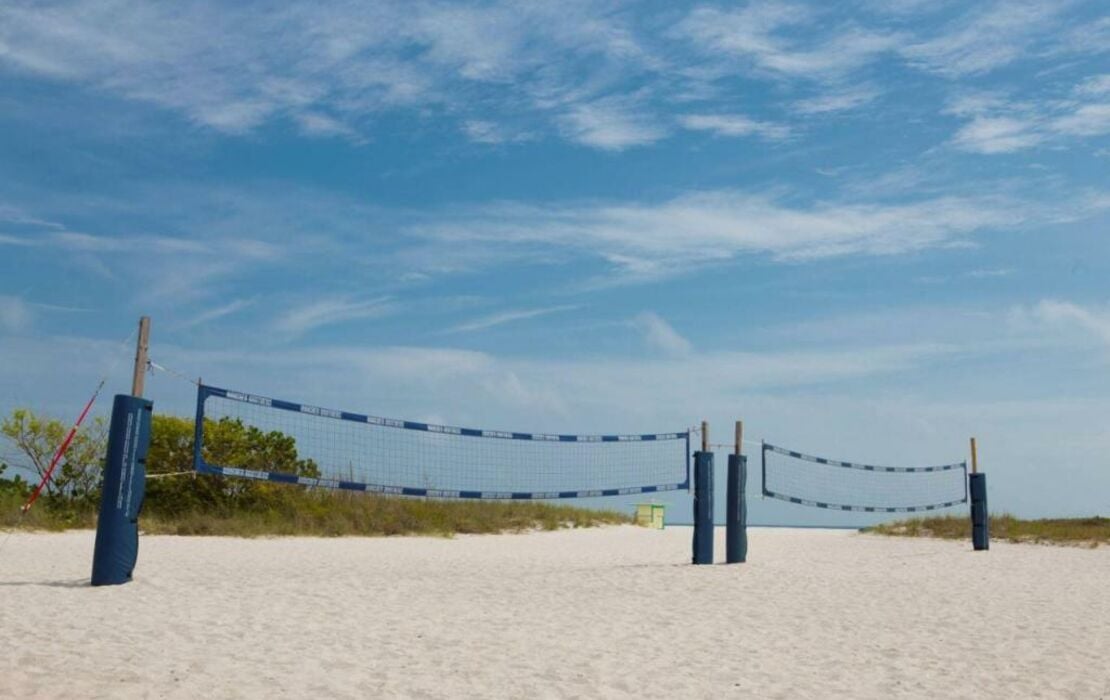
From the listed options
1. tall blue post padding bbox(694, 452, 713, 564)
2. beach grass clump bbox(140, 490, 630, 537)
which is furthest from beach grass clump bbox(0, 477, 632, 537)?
tall blue post padding bbox(694, 452, 713, 564)

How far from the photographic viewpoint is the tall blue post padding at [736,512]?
490 inches

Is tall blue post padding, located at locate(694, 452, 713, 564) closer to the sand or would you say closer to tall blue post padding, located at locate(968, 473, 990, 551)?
the sand

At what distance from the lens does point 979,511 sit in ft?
54.1

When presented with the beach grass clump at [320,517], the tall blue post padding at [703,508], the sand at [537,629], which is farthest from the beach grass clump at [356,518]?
the tall blue post padding at [703,508]

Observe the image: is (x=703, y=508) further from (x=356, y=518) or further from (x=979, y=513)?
(x=356, y=518)

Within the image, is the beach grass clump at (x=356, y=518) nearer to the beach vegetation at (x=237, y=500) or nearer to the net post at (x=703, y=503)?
the beach vegetation at (x=237, y=500)

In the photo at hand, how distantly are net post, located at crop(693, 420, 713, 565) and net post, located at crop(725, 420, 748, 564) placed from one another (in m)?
0.27

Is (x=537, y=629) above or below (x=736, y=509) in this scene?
below

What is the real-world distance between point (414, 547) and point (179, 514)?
530 cm

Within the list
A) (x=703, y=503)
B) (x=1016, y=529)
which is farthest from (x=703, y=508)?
(x=1016, y=529)

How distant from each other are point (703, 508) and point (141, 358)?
6381mm

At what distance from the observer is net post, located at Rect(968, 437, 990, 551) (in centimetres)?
1644

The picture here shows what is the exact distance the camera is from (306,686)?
523 centimetres

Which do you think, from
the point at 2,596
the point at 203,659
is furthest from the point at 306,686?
the point at 2,596
